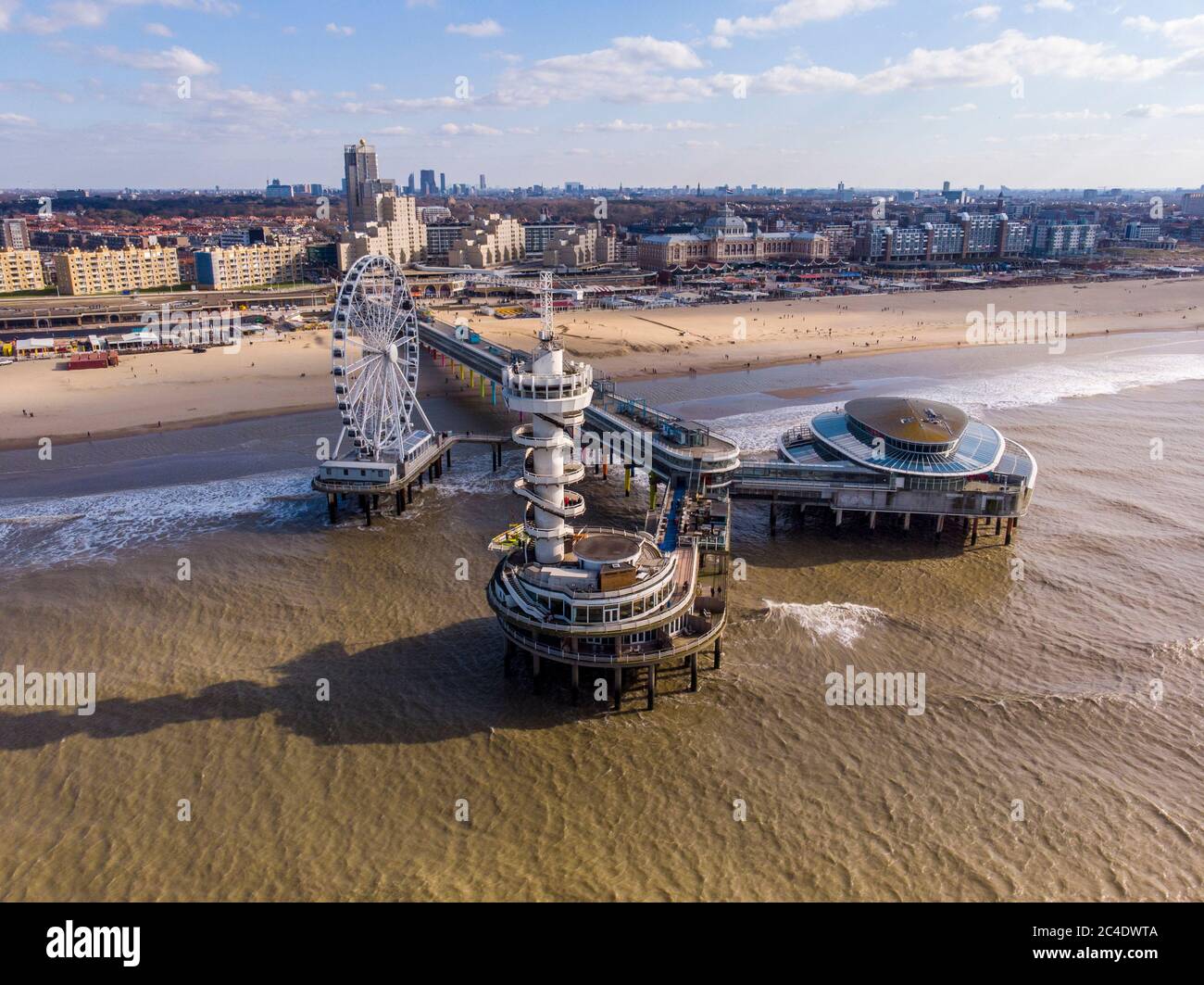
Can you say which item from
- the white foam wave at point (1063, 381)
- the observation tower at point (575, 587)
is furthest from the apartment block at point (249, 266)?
the observation tower at point (575, 587)

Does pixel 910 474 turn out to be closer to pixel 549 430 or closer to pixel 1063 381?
pixel 549 430

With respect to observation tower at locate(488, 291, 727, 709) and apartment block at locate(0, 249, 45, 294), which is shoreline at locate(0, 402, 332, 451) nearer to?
observation tower at locate(488, 291, 727, 709)

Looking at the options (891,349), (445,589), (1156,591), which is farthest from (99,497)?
(891,349)

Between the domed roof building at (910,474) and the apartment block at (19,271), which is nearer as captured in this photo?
the domed roof building at (910,474)

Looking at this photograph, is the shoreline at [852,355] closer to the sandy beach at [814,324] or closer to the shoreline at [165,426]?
the sandy beach at [814,324]

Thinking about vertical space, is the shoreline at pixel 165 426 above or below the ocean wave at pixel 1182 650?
above

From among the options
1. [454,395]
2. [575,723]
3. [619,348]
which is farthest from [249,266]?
[575,723]

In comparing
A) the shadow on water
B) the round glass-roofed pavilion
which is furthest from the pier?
the round glass-roofed pavilion
